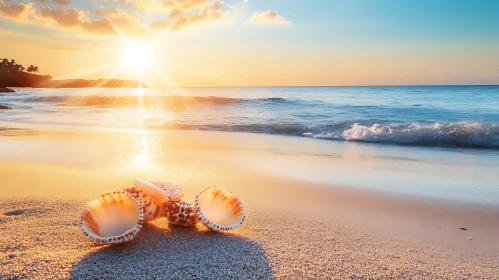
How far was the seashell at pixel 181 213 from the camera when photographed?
281 centimetres

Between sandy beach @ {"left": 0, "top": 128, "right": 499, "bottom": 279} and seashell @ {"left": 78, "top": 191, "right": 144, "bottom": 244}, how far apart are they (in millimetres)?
114

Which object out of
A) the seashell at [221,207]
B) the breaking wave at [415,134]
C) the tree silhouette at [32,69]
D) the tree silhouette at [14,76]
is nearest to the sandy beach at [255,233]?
the seashell at [221,207]

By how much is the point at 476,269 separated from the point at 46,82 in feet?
408

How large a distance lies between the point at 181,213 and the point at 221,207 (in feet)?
1.12

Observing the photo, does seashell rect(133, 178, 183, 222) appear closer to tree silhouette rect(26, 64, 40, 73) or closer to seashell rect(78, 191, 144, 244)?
seashell rect(78, 191, 144, 244)

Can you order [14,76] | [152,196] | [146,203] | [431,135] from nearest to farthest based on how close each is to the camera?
[146,203]
[152,196]
[431,135]
[14,76]

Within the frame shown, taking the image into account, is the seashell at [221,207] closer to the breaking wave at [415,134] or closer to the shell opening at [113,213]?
the shell opening at [113,213]

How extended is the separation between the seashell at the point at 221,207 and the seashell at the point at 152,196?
0.69 feet

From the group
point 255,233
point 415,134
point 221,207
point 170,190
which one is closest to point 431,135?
point 415,134

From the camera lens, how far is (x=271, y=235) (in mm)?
2973

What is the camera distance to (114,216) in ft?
8.45

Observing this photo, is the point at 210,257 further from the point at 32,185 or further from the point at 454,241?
the point at 32,185

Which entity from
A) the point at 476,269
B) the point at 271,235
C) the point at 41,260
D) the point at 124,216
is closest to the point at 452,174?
the point at 476,269

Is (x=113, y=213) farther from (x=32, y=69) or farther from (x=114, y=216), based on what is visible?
(x=32, y=69)
